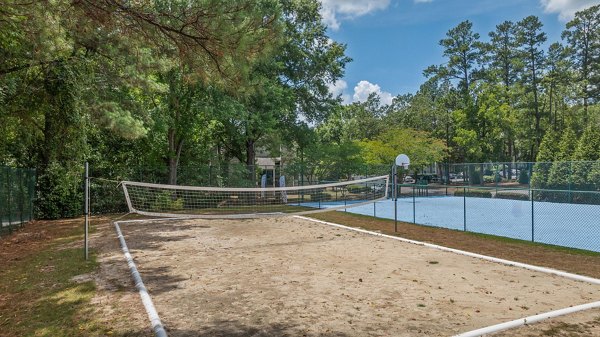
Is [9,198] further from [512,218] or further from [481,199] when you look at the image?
[481,199]

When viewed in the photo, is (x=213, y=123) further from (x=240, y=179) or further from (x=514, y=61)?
(x=514, y=61)

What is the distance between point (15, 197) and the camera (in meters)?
12.6

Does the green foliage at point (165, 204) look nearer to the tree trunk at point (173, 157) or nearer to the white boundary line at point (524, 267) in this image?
the tree trunk at point (173, 157)

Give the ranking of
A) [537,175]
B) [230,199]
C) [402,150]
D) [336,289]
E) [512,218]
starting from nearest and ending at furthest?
[336,289] < [512,218] < [230,199] < [537,175] < [402,150]

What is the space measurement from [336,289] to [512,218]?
536 inches

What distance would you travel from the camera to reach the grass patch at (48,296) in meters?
4.46

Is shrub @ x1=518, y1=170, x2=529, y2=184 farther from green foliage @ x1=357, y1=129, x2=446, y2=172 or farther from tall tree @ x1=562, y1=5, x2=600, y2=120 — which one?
tall tree @ x1=562, y1=5, x2=600, y2=120

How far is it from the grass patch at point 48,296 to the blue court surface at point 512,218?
9.94 metres

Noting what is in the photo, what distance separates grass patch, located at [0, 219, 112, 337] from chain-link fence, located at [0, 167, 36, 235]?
3.07 meters

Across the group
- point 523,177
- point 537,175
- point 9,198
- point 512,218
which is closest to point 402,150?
point 523,177

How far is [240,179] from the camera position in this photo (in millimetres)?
23141

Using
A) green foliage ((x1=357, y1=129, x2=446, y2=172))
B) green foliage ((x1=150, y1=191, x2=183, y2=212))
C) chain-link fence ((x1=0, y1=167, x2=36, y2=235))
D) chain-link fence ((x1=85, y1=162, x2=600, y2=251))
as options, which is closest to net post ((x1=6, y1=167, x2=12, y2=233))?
chain-link fence ((x1=0, y1=167, x2=36, y2=235))

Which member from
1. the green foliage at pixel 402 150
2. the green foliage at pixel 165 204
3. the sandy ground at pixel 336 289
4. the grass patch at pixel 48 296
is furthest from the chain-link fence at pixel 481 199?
the grass patch at pixel 48 296

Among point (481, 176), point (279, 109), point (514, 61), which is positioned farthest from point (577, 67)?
point (279, 109)
